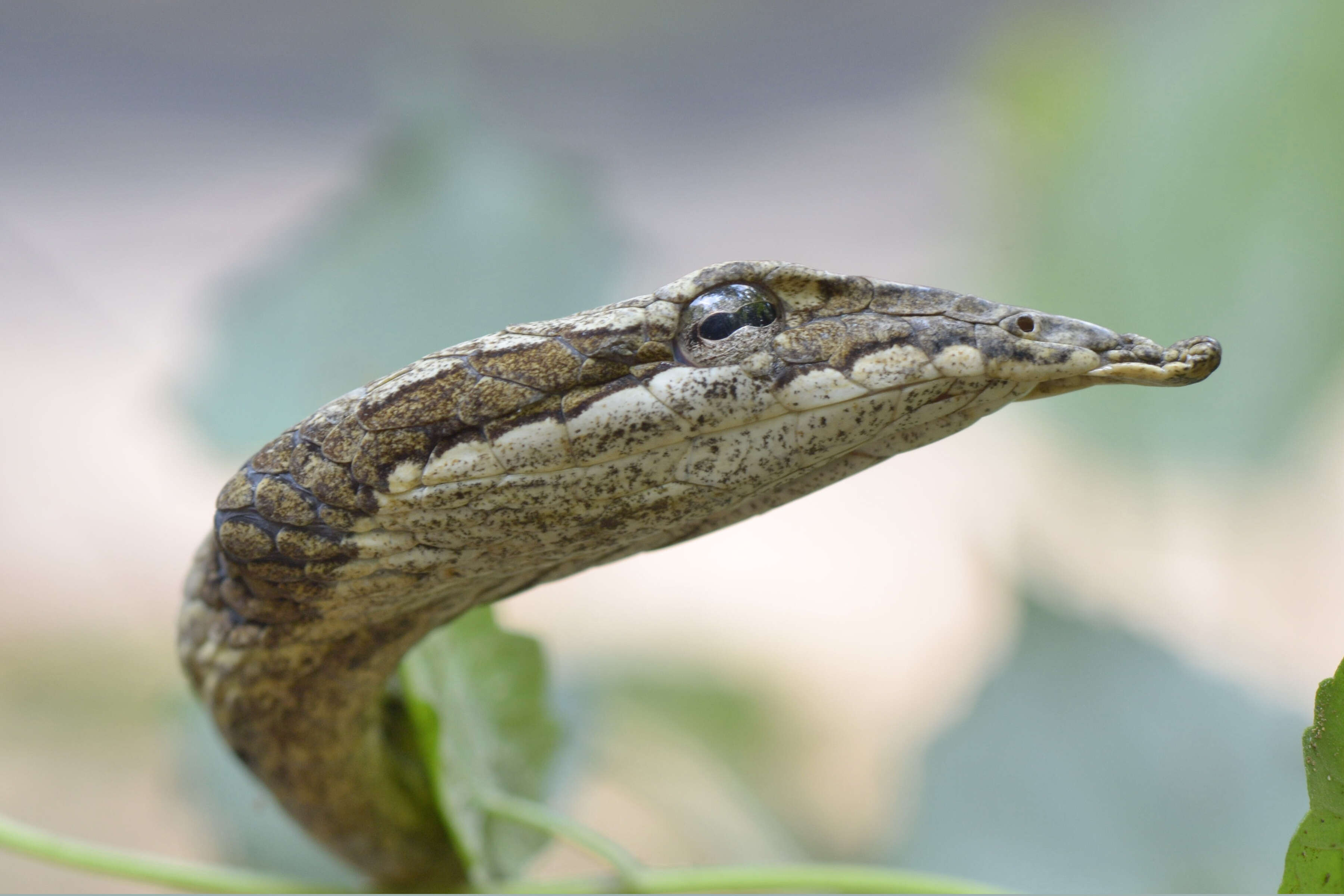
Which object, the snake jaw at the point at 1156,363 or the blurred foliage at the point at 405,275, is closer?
the snake jaw at the point at 1156,363

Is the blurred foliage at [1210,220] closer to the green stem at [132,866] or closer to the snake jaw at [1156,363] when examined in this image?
the snake jaw at [1156,363]

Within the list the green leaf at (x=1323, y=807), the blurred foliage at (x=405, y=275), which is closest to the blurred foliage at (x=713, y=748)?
the blurred foliage at (x=405, y=275)

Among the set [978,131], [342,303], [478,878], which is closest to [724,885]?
[478,878]

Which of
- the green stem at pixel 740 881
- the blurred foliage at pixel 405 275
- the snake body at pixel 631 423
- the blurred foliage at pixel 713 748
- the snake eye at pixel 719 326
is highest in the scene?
the blurred foliage at pixel 405 275

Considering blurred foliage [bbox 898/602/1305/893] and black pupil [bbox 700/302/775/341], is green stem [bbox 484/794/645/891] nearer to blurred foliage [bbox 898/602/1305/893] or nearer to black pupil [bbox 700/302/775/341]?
black pupil [bbox 700/302/775/341]

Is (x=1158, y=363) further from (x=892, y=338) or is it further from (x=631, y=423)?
(x=631, y=423)

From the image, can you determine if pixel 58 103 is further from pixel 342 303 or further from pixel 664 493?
pixel 664 493

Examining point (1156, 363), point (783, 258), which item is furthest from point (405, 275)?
point (1156, 363)
